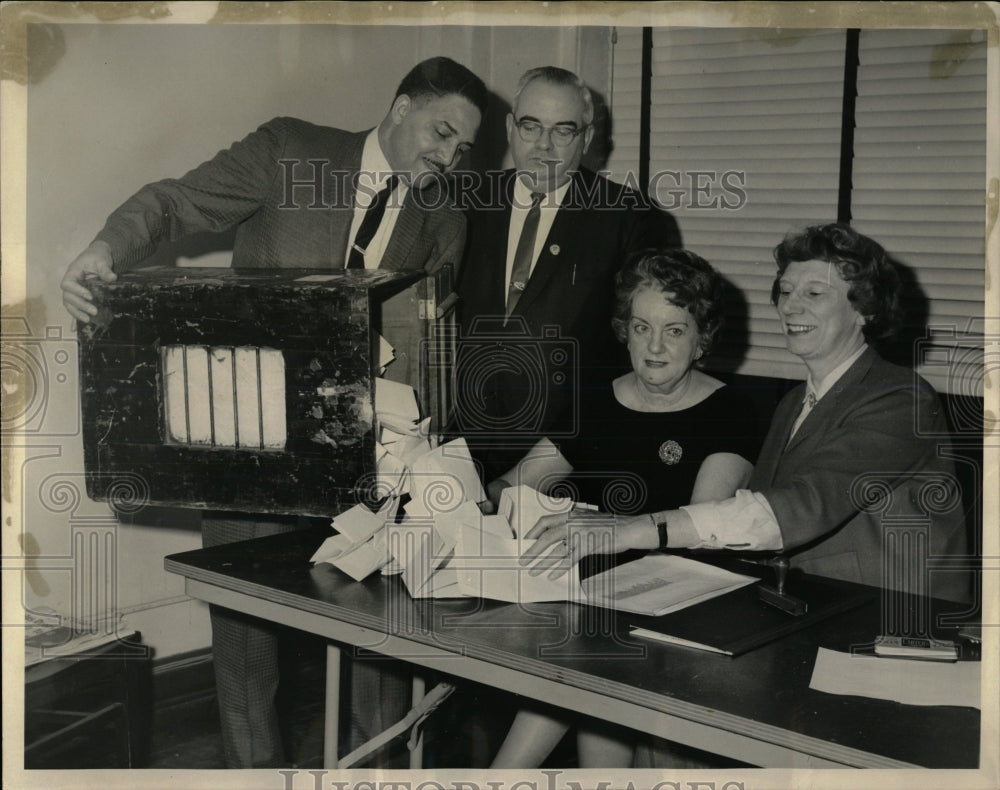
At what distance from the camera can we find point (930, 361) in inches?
77.9

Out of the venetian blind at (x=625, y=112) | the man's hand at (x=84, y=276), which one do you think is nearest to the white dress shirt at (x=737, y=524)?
the venetian blind at (x=625, y=112)

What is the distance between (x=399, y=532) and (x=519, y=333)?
52cm

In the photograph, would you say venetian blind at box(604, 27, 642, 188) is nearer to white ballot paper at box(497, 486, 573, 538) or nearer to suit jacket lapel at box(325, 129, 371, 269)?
suit jacket lapel at box(325, 129, 371, 269)

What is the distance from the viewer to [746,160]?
82.4 inches

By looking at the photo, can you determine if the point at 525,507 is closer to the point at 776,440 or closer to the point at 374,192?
the point at 776,440

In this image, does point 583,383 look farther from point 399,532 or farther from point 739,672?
point 739,672

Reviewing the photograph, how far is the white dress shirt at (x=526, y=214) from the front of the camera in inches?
81.4

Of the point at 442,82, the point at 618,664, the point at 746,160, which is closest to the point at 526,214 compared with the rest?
the point at 442,82

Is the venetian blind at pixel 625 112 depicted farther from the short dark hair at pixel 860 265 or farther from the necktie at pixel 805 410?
the necktie at pixel 805 410

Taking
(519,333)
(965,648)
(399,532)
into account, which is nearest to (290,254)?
(519,333)

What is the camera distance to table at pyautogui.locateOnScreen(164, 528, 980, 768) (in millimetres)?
1280

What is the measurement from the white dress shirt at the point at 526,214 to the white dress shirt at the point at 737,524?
64 cm

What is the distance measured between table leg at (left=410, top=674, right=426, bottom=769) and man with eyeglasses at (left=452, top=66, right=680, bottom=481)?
532mm

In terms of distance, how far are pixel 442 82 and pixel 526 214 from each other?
32 cm
